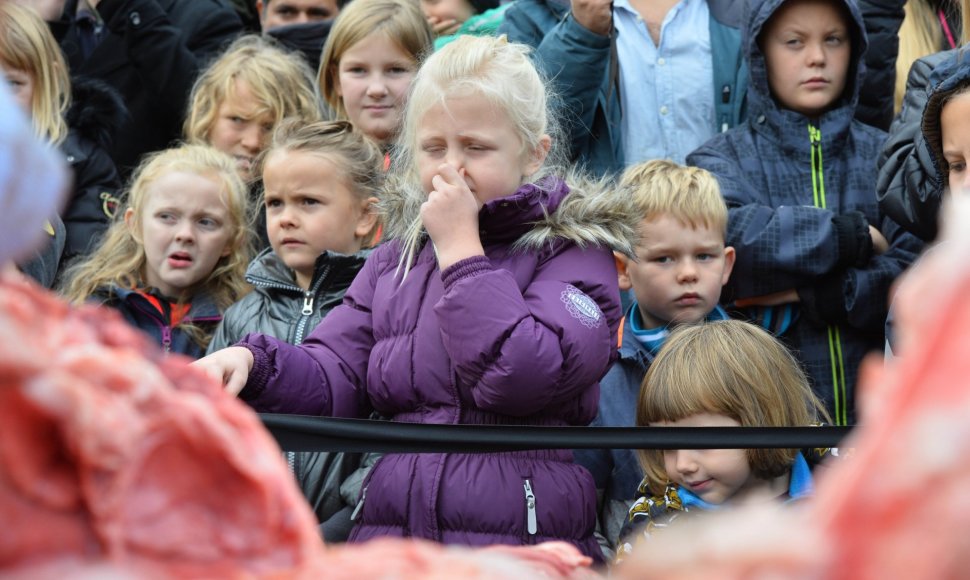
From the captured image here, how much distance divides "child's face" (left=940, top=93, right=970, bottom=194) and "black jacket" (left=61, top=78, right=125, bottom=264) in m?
2.96

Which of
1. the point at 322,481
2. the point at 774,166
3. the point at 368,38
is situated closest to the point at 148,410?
the point at 322,481

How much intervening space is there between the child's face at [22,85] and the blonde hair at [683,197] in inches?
88.8

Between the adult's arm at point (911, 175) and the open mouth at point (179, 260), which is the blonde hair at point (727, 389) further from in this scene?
the open mouth at point (179, 260)

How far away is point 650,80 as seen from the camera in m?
4.39

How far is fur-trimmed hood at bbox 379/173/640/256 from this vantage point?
10.2ft

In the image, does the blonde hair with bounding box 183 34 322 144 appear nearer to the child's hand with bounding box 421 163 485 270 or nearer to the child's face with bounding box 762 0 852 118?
the child's face with bounding box 762 0 852 118

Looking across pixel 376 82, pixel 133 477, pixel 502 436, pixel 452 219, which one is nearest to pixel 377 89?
pixel 376 82

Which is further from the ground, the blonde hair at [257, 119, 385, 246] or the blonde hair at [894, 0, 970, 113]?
the blonde hair at [894, 0, 970, 113]

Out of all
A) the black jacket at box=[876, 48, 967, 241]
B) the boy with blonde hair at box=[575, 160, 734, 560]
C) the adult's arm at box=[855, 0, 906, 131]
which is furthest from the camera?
the adult's arm at box=[855, 0, 906, 131]

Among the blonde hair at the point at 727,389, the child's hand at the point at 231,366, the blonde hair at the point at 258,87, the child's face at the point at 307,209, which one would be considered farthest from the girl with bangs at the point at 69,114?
the blonde hair at the point at 727,389

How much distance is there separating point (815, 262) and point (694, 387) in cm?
81

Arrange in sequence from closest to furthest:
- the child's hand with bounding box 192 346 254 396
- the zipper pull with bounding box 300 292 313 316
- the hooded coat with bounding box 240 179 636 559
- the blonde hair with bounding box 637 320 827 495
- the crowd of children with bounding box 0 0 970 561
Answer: the child's hand with bounding box 192 346 254 396, the hooded coat with bounding box 240 179 636 559, the crowd of children with bounding box 0 0 970 561, the blonde hair with bounding box 637 320 827 495, the zipper pull with bounding box 300 292 313 316

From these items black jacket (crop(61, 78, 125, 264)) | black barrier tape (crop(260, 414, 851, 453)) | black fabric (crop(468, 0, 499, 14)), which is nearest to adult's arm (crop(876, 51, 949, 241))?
black barrier tape (crop(260, 414, 851, 453))

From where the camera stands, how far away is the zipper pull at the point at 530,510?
113 inches
